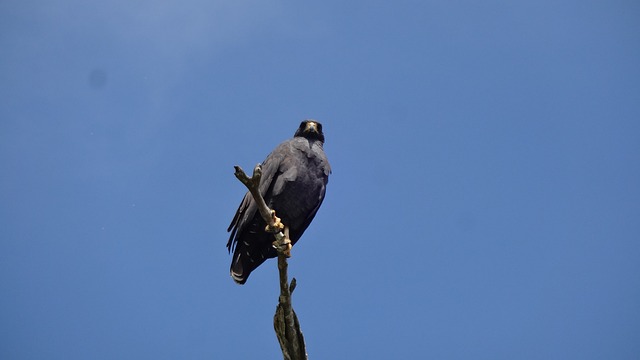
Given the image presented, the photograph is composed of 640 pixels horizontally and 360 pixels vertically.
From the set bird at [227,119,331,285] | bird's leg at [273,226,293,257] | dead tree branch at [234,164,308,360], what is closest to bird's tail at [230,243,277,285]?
bird at [227,119,331,285]

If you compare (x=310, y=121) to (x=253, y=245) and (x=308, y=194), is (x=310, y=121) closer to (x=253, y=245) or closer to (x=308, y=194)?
(x=308, y=194)

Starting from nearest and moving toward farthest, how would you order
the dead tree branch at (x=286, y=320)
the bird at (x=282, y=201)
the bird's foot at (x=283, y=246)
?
the dead tree branch at (x=286, y=320), the bird's foot at (x=283, y=246), the bird at (x=282, y=201)

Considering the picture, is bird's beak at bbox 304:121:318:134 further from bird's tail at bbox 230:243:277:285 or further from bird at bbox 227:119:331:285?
bird's tail at bbox 230:243:277:285

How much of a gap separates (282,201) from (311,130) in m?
1.27

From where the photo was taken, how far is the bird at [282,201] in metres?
7.18

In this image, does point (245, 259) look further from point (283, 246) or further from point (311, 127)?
point (311, 127)

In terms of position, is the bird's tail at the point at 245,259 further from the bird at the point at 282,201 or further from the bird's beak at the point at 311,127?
the bird's beak at the point at 311,127

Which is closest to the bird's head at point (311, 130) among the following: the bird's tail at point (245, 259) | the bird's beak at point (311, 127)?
the bird's beak at point (311, 127)

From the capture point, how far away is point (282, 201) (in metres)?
7.20

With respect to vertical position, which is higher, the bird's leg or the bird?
the bird

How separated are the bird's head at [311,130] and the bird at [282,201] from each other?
34 cm

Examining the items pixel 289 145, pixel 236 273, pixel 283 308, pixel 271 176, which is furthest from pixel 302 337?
pixel 289 145

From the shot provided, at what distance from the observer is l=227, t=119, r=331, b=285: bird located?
718cm

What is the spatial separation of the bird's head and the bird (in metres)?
0.34
